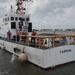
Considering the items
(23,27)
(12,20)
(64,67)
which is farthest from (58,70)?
(12,20)

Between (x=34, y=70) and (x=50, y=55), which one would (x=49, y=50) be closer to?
(x=50, y=55)

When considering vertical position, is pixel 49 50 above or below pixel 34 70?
above

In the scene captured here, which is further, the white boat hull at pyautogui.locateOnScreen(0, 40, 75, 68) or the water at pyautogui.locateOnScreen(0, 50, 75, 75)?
the white boat hull at pyautogui.locateOnScreen(0, 40, 75, 68)

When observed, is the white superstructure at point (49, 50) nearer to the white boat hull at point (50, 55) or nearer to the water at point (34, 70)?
the white boat hull at point (50, 55)

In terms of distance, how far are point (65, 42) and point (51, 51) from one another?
258 cm

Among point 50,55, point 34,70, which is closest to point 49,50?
point 50,55

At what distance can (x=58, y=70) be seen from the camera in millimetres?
10508

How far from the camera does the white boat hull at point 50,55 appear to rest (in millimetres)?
10305

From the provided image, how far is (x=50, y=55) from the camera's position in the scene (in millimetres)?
10477

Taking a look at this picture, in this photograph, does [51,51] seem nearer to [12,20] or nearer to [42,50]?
[42,50]

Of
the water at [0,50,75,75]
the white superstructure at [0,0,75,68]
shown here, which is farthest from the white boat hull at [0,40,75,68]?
the water at [0,50,75,75]

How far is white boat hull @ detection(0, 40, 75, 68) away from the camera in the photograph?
33.8 ft

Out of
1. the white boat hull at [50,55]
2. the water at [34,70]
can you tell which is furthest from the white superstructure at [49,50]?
the water at [34,70]

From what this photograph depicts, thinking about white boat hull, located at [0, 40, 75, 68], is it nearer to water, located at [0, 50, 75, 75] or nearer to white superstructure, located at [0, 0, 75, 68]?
white superstructure, located at [0, 0, 75, 68]
